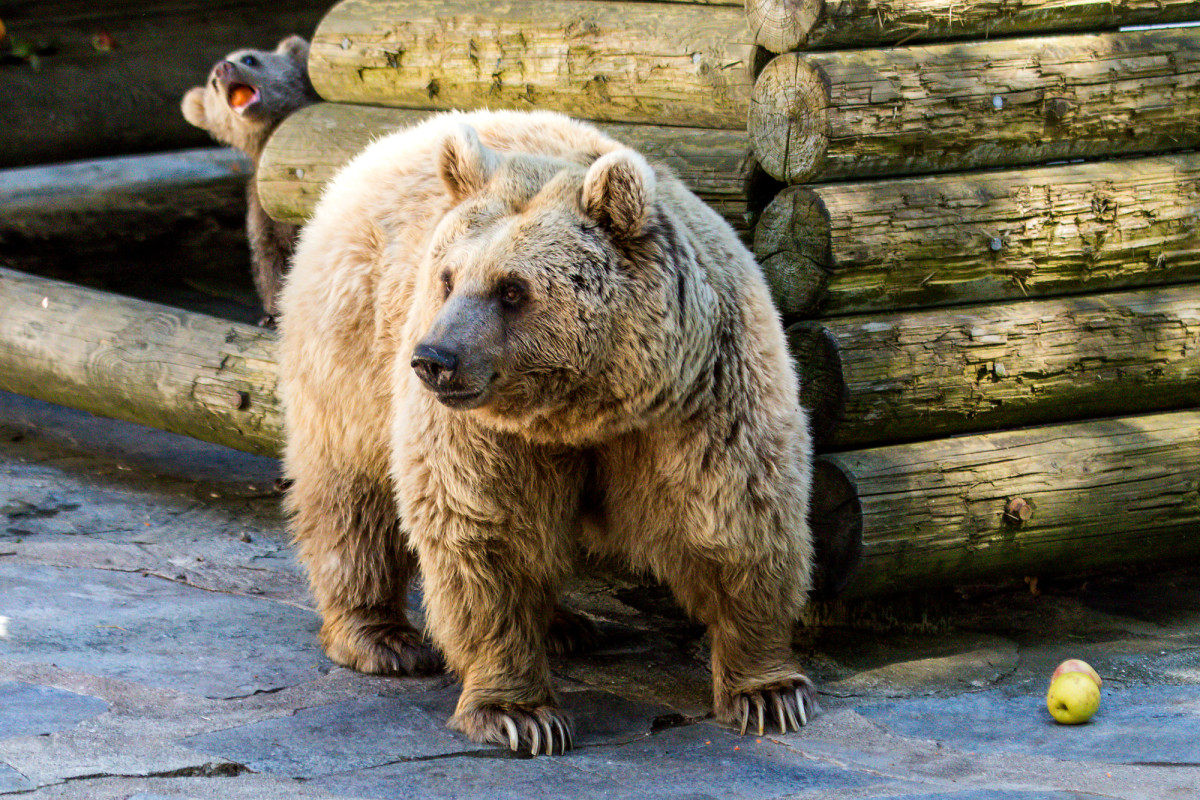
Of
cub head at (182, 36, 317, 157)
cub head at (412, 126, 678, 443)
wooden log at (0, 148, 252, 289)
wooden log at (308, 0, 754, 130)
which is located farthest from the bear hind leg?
wooden log at (0, 148, 252, 289)

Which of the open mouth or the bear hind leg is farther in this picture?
the open mouth

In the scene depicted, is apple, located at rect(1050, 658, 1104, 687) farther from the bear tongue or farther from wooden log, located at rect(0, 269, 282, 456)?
the bear tongue

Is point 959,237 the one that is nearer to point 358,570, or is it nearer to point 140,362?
point 358,570

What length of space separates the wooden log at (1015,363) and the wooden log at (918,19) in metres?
0.86

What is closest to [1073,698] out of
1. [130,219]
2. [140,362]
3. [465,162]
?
[465,162]

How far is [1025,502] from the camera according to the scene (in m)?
4.26

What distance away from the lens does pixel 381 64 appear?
5434 mm

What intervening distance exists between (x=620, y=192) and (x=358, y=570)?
1.67 m

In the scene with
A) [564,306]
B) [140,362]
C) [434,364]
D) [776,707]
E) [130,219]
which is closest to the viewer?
[434,364]

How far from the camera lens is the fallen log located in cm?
889

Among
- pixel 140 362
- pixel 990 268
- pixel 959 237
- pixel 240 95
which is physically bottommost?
pixel 140 362

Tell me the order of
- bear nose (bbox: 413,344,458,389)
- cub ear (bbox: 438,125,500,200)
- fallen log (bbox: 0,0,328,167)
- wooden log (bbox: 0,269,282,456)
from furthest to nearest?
1. fallen log (bbox: 0,0,328,167)
2. wooden log (bbox: 0,269,282,456)
3. cub ear (bbox: 438,125,500,200)
4. bear nose (bbox: 413,344,458,389)

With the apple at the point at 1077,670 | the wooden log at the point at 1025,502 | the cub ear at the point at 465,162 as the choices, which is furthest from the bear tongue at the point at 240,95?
the apple at the point at 1077,670

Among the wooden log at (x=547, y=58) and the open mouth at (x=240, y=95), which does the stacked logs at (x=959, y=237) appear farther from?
the open mouth at (x=240, y=95)
